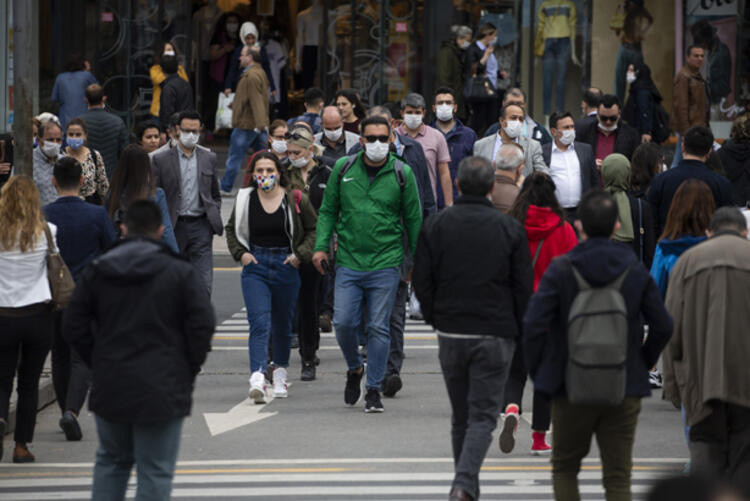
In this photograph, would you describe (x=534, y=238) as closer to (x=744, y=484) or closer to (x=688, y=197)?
(x=688, y=197)

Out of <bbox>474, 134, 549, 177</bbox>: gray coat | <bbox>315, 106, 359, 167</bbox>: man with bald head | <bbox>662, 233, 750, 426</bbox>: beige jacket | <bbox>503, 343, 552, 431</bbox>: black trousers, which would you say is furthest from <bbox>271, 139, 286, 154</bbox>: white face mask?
<bbox>662, 233, 750, 426</bbox>: beige jacket

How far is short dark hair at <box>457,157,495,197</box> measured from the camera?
723cm

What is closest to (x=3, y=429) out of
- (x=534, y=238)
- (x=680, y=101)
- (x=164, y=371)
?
(x=164, y=371)

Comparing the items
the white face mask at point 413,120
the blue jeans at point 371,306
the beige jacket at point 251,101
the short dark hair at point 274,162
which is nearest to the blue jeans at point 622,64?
the beige jacket at point 251,101

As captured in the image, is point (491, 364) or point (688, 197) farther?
point (688, 197)

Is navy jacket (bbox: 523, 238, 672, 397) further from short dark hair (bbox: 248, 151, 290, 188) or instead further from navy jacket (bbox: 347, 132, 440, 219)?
navy jacket (bbox: 347, 132, 440, 219)

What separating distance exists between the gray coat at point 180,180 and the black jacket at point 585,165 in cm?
286

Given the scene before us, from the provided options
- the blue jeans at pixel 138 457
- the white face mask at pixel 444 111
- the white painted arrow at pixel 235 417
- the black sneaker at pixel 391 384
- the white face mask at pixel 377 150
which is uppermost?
the white face mask at pixel 444 111

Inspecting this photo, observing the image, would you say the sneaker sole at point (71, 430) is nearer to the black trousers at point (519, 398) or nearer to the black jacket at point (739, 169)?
the black trousers at point (519, 398)

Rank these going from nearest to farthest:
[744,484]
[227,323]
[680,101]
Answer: [744,484] < [227,323] < [680,101]

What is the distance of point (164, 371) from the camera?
234 inches

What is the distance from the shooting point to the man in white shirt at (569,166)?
12008 mm

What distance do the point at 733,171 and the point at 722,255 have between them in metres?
5.32

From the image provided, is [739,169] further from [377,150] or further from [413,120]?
[377,150]
